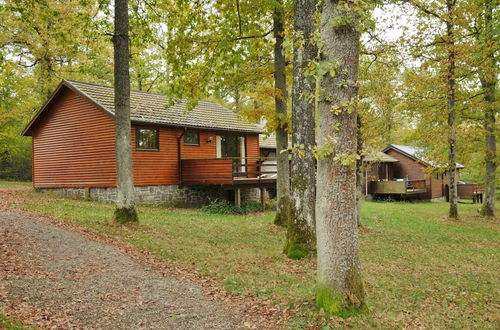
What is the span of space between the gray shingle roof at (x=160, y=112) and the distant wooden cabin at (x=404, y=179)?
12.5m

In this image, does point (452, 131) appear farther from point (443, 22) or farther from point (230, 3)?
point (230, 3)

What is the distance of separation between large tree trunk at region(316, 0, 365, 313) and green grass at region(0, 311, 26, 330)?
3719mm

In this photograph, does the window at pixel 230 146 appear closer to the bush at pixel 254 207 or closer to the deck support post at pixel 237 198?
the deck support post at pixel 237 198

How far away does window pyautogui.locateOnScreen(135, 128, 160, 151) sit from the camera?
18.1 metres

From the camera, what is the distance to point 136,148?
1798 centimetres

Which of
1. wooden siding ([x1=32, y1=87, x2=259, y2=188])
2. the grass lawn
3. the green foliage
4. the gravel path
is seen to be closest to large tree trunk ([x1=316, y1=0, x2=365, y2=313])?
the grass lawn

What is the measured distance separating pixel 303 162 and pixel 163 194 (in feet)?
39.3

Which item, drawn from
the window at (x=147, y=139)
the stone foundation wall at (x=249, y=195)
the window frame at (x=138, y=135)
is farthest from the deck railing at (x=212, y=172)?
the stone foundation wall at (x=249, y=195)

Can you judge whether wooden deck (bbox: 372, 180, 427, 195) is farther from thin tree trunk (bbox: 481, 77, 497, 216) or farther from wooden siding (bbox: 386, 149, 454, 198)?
thin tree trunk (bbox: 481, 77, 497, 216)

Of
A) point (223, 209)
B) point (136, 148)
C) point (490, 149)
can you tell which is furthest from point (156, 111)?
Answer: point (490, 149)

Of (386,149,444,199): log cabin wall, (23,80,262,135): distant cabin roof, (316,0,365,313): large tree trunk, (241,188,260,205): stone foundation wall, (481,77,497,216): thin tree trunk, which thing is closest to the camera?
(316,0,365,313): large tree trunk

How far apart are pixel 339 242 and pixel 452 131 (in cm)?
1416

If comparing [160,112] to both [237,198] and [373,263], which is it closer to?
[237,198]

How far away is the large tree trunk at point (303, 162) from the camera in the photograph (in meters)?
8.48
